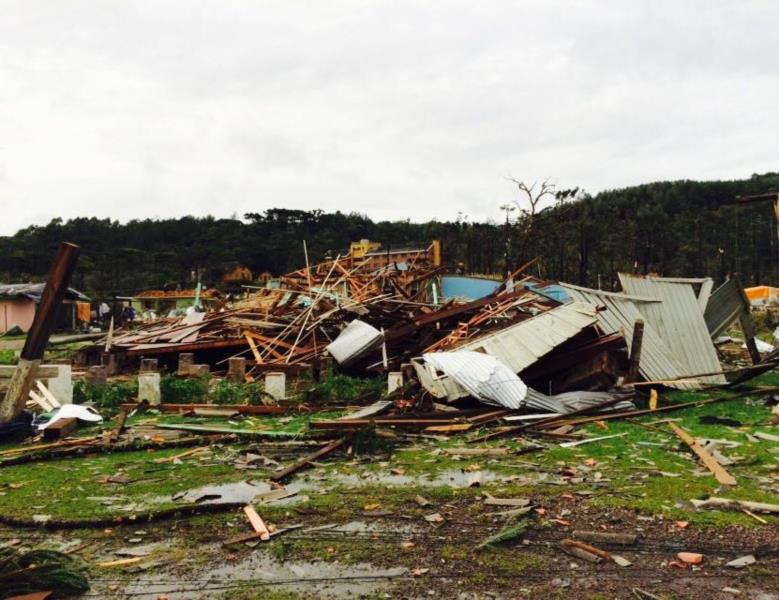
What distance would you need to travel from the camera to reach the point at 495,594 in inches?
136

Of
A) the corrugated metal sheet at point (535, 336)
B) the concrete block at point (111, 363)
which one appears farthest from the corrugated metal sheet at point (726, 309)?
the concrete block at point (111, 363)

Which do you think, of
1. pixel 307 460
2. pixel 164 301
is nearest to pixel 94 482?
pixel 307 460

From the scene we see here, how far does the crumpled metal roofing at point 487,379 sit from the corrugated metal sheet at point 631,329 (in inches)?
113

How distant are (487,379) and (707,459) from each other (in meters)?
3.25

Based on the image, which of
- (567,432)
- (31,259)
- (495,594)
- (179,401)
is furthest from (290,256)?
(495,594)

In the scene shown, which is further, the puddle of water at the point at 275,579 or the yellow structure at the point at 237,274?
the yellow structure at the point at 237,274

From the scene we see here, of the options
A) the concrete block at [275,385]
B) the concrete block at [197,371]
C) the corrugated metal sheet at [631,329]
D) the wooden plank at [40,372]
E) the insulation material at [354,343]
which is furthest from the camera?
the concrete block at [197,371]

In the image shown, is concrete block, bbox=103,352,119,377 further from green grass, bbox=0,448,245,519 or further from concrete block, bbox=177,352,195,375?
green grass, bbox=0,448,245,519

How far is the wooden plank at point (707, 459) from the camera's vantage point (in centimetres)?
550

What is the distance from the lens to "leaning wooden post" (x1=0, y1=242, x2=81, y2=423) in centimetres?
782

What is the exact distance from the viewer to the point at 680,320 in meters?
12.1

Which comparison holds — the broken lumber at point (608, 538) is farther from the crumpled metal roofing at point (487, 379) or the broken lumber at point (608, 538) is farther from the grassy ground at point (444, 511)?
the crumpled metal roofing at point (487, 379)

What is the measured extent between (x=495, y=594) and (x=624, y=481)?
268 centimetres

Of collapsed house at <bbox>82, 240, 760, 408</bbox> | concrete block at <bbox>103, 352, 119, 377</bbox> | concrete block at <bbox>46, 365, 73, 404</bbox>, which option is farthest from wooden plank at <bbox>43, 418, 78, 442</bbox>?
concrete block at <bbox>103, 352, 119, 377</bbox>
